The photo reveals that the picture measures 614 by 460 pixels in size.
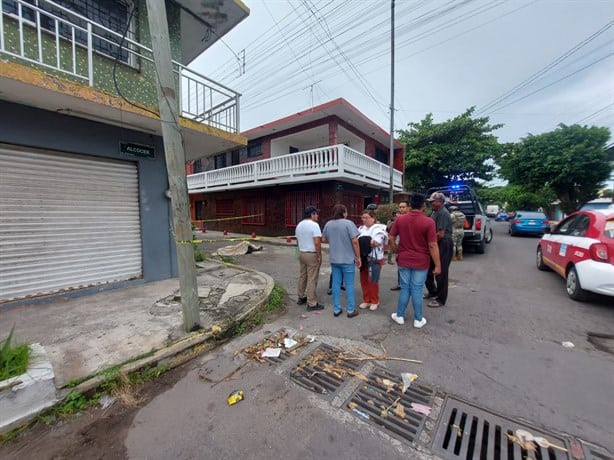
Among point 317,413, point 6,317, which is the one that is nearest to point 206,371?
point 317,413

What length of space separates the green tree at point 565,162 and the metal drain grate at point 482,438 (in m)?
19.3

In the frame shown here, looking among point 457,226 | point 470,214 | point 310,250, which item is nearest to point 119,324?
point 310,250

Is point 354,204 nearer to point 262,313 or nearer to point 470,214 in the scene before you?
point 470,214

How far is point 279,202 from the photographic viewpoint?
1325cm

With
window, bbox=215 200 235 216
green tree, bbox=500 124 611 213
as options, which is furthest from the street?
green tree, bbox=500 124 611 213

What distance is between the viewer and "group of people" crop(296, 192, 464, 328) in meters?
3.53

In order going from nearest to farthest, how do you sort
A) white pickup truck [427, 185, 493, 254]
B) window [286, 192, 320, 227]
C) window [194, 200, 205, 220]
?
white pickup truck [427, 185, 493, 254] < window [286, 192, 320, 227] < window [194, 200, 205, 220]

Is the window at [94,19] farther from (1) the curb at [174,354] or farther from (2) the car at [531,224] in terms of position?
(2) the car at [531,224]

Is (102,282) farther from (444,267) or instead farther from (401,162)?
(401,162)

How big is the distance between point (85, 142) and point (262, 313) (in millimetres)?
4264

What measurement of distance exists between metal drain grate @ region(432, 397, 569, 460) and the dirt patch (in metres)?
2.26

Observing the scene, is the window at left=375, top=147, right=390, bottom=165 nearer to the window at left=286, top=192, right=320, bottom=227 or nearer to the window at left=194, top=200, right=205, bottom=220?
the window at left=286, top=192, right=320, bottom=227

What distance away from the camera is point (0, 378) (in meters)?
2.05

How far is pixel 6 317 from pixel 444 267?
6573 mm
